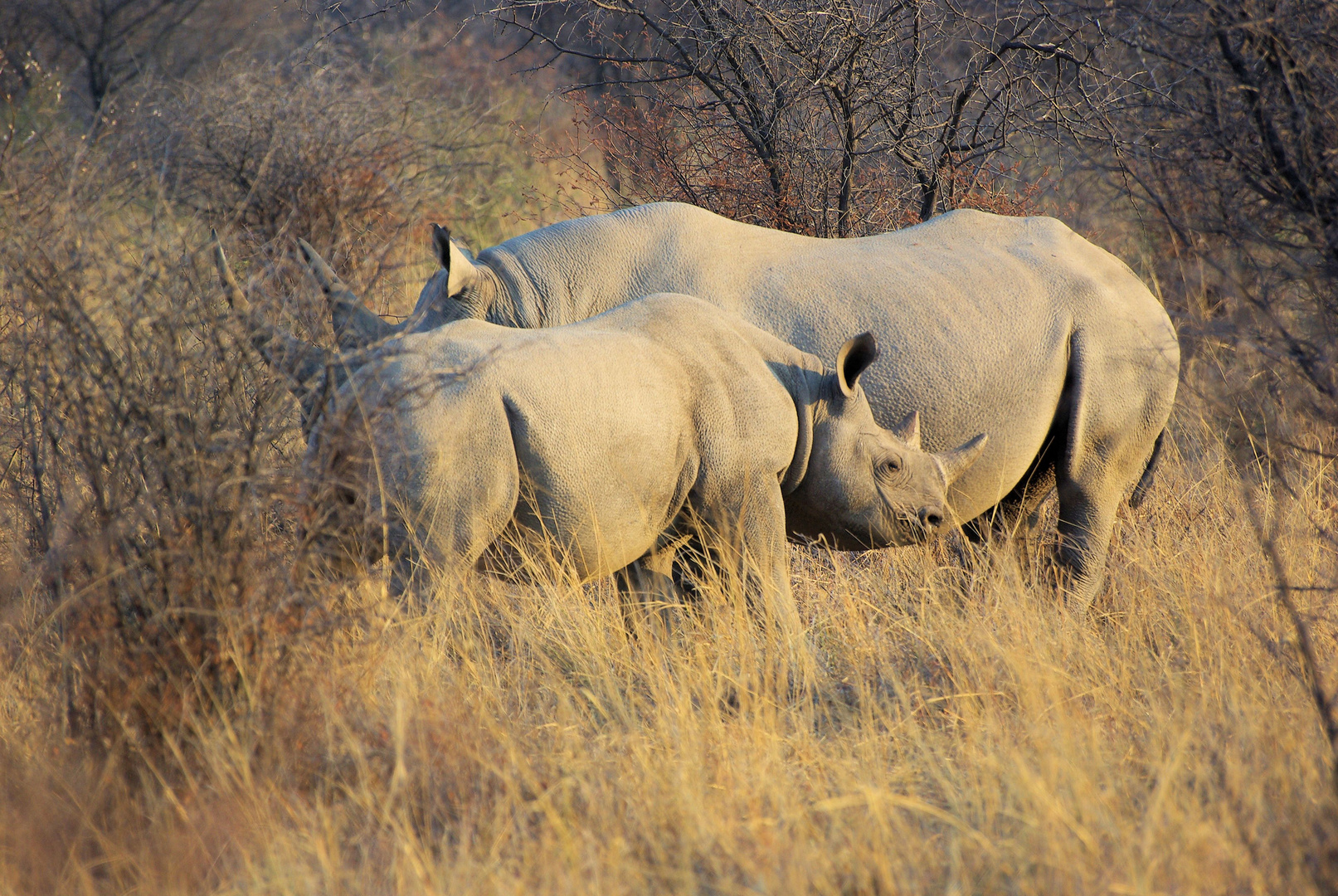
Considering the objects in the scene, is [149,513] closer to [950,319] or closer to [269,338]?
[269,338]

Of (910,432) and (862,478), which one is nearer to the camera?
(862,478)

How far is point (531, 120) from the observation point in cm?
1883

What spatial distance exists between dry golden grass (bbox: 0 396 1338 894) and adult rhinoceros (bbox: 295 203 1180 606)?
2.35 feet

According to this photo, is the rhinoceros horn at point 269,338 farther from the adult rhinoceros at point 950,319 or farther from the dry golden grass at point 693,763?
the adult rhinoceros at point 950,319

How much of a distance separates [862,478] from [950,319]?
0.87 m

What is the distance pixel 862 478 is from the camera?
452 centimetres

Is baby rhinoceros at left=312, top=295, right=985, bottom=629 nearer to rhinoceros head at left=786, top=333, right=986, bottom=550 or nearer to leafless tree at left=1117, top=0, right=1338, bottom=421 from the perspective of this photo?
rhinoceros head at left=786, top=333, right=986, bottom=550

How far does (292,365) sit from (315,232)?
20.9 feet

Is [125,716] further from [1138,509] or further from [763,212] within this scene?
[763,212]

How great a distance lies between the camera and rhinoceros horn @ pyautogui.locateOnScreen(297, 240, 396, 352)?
156 inches

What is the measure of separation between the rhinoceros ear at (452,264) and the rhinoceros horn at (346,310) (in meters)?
0.31

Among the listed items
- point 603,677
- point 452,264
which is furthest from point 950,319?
point 603,677

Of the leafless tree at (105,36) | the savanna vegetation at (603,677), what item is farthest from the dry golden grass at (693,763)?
the leafless tree at (105,36)

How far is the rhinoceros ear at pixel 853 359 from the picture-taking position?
4.32 m
